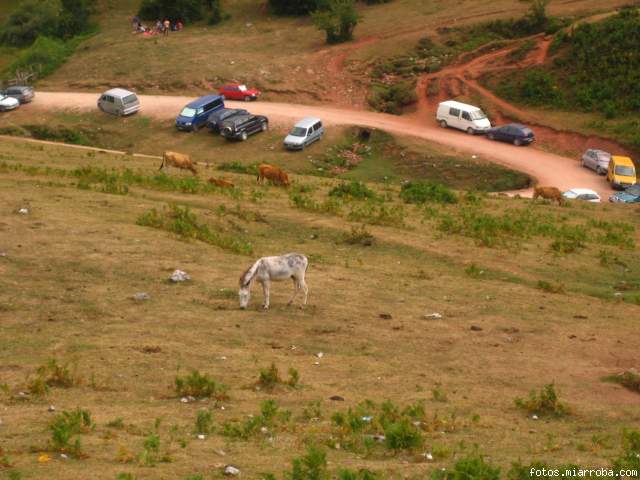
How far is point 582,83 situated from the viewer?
6281cm

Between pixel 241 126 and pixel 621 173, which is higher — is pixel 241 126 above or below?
below

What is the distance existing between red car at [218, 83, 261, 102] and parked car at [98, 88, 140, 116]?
18.8 feet

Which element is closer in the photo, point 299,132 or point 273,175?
point 273,175

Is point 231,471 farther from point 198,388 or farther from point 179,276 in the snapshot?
point 179,276

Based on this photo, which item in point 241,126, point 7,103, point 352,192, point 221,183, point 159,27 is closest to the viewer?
point 221,183

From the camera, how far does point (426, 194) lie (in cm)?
3881

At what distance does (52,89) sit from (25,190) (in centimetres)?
4038

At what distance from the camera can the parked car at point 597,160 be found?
54.7m

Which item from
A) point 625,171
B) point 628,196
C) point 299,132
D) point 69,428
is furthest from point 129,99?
point 69,428

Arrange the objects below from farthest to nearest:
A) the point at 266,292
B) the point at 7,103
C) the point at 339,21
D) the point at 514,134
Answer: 1. the point at 339,21
2. the point at 7,103
3. the point at 514,134
4. the point at 266,292

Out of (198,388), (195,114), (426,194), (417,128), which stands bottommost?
(195,114)

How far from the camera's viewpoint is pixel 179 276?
23.8 metres

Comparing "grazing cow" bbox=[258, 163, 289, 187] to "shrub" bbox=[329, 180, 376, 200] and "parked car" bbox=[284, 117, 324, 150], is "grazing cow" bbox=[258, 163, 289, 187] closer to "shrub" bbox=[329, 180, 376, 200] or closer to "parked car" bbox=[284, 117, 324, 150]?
"shrub" bbox=[329, 180, 376, 200]

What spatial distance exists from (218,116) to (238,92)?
597 cm
